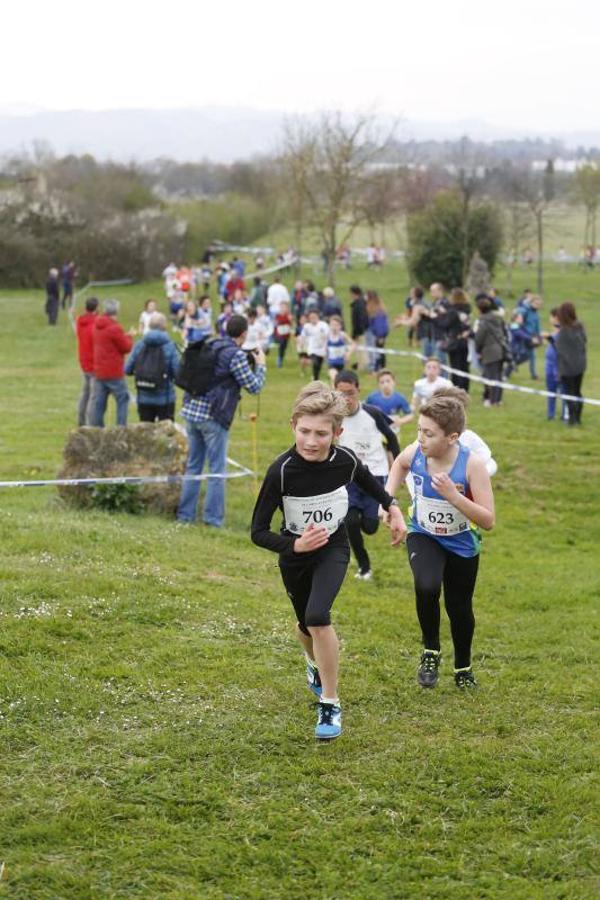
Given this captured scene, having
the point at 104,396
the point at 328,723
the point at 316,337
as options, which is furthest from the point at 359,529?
the point at 316,337

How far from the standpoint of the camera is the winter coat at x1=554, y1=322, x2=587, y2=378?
17.3m

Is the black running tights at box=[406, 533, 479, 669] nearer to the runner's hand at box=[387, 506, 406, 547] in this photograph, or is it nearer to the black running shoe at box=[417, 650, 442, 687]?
the black running shoe at box=[417, 650, 442, 687]

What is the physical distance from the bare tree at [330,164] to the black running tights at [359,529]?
3196 cm

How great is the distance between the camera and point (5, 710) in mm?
6254

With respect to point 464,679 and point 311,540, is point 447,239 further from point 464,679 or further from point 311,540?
point 311,540

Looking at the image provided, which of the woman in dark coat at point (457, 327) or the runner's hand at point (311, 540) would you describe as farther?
the woman in dark coat at point (457, 327)

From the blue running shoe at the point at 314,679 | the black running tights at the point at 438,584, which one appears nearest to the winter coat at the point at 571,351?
the black running tights at the point at 438,584

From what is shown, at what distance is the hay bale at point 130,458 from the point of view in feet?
40.4

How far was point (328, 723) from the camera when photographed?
238 inches

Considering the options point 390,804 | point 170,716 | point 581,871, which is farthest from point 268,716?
point 581,871

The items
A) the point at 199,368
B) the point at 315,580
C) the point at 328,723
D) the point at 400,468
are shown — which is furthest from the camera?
the point at 199,368

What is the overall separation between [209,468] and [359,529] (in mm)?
2680

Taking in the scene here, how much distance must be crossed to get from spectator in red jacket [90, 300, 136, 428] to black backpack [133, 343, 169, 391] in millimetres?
1206

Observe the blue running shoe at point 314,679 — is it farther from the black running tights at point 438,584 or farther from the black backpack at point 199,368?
the black backpack at point 199,368
